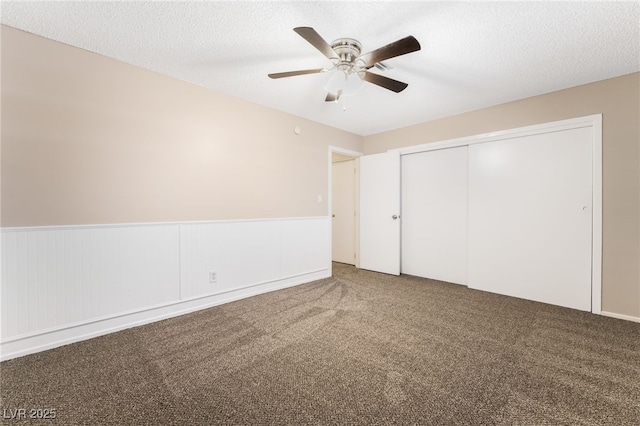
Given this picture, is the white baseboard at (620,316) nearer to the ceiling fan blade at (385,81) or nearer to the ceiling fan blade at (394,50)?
the ceiling fan blade at (385,81)

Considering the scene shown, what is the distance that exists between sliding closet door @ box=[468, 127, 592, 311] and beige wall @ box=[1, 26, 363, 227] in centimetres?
287

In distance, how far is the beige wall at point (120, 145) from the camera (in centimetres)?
212

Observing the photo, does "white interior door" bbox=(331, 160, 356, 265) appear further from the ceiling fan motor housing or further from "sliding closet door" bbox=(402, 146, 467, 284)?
the ceiling fan motor housing

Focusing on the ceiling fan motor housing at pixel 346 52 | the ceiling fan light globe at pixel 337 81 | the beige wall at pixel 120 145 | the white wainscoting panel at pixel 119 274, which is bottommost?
the white wainscoting panel at pixel 119 274

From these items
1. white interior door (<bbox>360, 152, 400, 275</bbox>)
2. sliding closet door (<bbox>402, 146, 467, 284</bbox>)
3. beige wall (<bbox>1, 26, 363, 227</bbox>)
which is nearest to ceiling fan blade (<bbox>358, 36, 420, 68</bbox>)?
beige wall (<bbox>1, 26, 363, 227</bbox>)

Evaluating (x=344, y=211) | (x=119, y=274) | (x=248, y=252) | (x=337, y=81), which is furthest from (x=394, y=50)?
(x=344, y=211)

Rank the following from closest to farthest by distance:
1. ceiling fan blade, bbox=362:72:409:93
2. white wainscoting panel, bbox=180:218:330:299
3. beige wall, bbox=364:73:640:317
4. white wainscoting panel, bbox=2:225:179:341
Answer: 1. white wainscoting panel, bbox=2:225:179:341
2. ceiling fan blade, bbox=362:72:409:93
3. beige wall, bbox=364:73:640:317
4. white wainscoting panel, bbox=180:218:330:299

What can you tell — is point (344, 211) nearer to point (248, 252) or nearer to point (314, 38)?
point (248, 252)

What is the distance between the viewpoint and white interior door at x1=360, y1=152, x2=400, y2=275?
462cm

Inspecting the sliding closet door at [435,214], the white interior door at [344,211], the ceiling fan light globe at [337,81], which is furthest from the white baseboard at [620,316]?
the ceiling fan light globe at [337,81]

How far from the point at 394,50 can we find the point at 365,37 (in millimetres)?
457

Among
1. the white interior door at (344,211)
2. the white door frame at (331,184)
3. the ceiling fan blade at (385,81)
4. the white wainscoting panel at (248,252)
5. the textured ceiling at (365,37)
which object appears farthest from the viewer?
the white interior door at (344,211)

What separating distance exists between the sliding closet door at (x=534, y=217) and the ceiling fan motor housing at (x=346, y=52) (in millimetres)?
2494

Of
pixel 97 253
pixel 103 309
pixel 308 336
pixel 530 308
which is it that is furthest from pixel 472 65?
pixel 103 309
